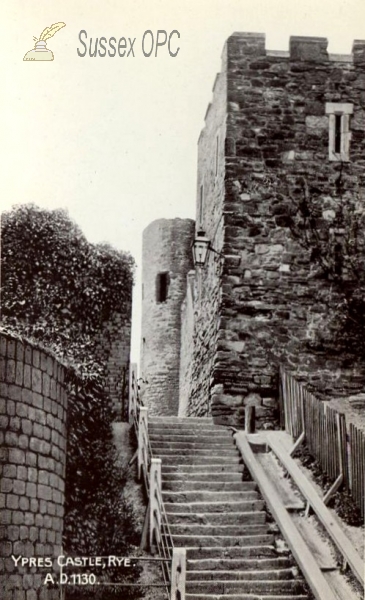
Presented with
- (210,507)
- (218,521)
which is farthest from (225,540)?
(210,507)

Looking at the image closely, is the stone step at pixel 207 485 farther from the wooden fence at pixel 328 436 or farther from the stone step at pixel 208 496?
the wooden fence at pixel 328 436

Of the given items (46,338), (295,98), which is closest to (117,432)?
(46,338)

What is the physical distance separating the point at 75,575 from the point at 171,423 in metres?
3.64

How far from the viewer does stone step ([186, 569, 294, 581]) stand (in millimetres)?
9258

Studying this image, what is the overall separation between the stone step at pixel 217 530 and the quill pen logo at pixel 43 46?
492cm

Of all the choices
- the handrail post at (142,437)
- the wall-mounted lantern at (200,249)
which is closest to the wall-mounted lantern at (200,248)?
the wall-mounted lantern at (200,249)

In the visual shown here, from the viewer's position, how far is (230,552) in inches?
380

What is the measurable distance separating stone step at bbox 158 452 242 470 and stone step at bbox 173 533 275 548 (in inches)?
60.1

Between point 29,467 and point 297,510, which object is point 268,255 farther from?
point 29,467

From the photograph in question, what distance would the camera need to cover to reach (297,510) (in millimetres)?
10211

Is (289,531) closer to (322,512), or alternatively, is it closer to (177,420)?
(322,512)

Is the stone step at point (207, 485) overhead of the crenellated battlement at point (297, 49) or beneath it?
beneath

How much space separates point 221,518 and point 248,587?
1.20 metres

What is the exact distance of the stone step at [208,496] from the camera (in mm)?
10500
